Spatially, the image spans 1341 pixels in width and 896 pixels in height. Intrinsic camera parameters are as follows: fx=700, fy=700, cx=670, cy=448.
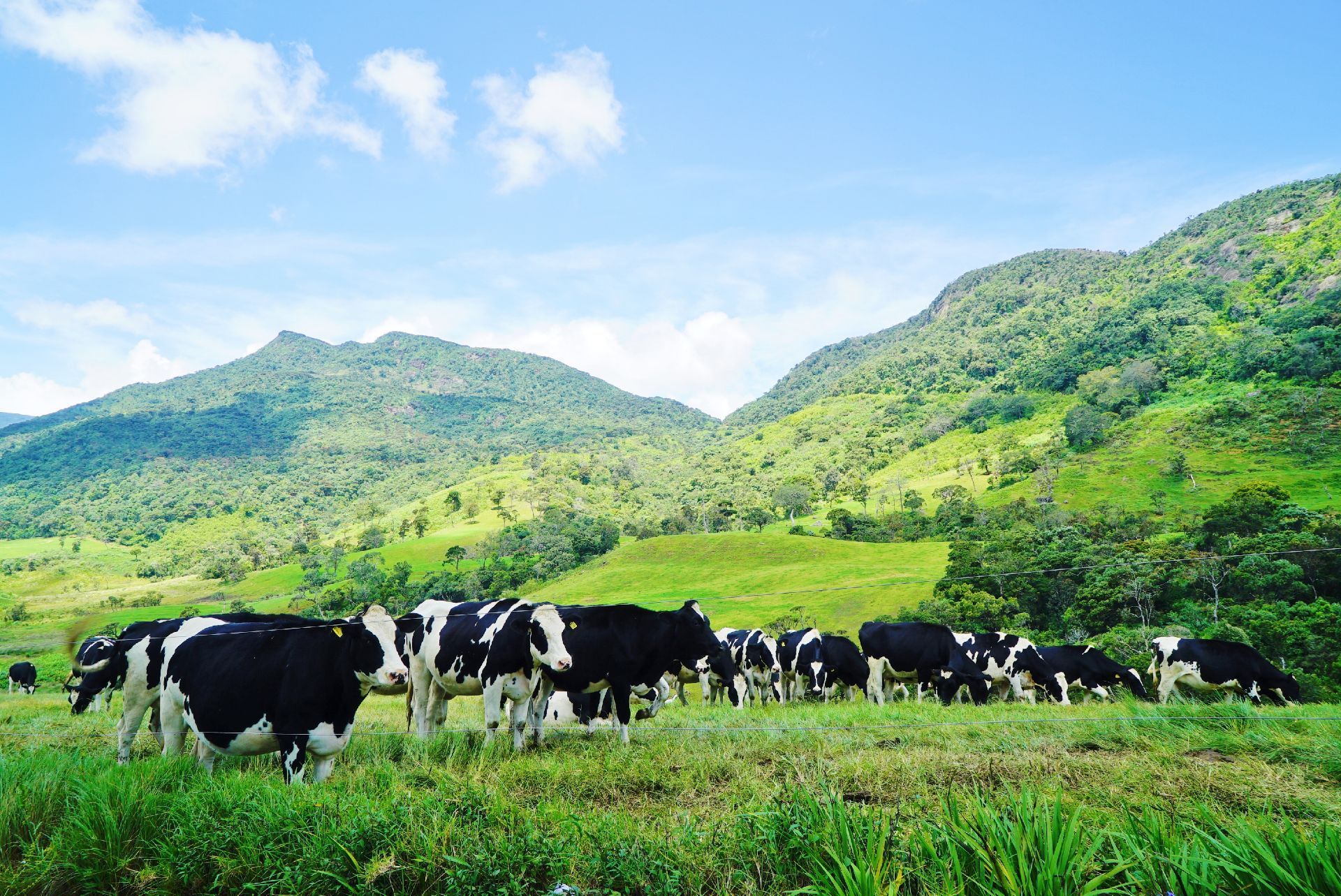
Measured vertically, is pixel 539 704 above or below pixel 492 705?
below

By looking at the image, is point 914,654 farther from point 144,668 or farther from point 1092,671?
point 144,668

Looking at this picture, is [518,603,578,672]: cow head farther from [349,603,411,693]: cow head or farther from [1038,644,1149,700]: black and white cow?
[1038,644,1149,700]: black and white cow

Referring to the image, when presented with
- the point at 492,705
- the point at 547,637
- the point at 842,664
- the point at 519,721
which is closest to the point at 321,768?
the point at 492,705

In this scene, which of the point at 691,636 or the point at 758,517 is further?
the point at 758,517

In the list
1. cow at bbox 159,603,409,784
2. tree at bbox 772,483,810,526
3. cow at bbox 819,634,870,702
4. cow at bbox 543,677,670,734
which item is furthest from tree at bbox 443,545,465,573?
tree at bbox 772,483,810,526

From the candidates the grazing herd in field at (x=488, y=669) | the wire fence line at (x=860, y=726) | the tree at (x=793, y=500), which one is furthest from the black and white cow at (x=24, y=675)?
the tree at (x=793, y=500)

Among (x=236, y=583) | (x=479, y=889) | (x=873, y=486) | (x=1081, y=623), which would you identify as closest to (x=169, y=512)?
(x=236, y=583)

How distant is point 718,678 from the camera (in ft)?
73.9

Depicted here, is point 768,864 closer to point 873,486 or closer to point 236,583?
point 236,583

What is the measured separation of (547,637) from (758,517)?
12450 centimetres

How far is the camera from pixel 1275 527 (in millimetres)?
50844

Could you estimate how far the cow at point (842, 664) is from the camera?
21.4 m

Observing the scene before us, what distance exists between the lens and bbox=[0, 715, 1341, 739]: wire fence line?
892 cm

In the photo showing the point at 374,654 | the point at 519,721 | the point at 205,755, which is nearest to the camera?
the point at 205,755
